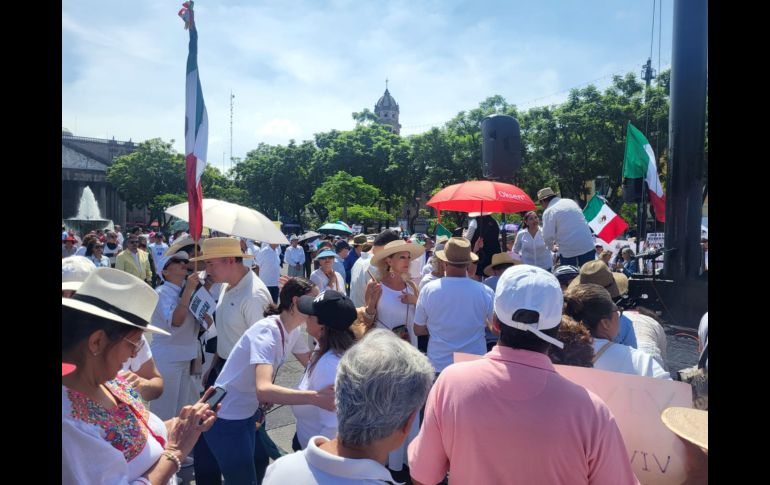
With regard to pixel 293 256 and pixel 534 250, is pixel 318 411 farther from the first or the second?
pixel 293 256

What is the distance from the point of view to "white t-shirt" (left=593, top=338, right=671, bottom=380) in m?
2.49

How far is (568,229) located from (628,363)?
4370 millimetres

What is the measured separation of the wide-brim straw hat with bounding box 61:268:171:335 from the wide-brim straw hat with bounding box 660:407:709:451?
1.98 m

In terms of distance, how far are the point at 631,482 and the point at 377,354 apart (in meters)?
0.96

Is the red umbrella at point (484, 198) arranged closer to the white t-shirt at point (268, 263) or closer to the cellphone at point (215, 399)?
the cellphone at point (215, 399)

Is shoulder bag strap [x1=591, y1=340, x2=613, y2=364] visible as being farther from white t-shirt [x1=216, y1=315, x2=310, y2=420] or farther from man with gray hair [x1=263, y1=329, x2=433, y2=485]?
white t-shirt [x1=216, y1=315, x2=310, y2=420]

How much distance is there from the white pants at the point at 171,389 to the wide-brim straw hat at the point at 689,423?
3682 millimetres

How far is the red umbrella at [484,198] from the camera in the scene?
256 inches

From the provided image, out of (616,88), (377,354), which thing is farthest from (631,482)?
(616,88)

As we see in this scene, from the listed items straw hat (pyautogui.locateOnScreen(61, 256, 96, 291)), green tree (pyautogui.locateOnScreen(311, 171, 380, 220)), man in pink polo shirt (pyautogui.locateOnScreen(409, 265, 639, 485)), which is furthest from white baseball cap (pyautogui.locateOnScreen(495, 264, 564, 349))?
green tree (pyautogui.locateOnScreen(311, 171, 380, 220))

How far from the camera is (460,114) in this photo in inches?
1496

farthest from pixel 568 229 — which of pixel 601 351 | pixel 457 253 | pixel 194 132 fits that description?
pixel 194 132
